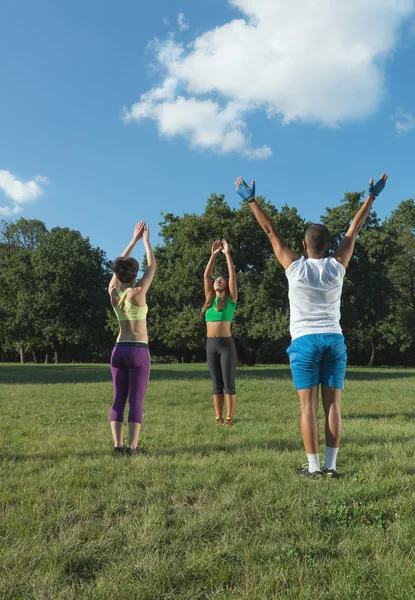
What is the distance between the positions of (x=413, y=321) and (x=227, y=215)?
2226cm

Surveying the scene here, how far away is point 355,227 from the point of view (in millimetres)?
4859

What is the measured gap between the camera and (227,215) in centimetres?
3130

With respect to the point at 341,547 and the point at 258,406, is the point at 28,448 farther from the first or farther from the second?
the point at 258,406

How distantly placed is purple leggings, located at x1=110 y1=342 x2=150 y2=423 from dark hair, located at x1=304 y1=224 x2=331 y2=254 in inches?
85.4

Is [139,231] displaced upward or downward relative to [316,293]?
upward

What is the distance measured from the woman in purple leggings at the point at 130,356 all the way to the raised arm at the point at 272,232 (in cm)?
137

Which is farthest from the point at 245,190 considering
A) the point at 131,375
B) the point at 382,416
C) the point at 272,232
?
the point at 382,416

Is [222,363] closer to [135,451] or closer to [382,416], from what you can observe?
[135,451]

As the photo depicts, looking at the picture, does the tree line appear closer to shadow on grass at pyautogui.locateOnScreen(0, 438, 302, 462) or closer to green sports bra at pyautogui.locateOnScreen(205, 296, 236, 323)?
green sports bra at pyautogui.locateOnScreen(205, 296, 236, 323)

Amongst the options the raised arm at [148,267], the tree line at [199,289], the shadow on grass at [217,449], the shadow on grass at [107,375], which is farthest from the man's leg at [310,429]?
the tree line at [199,289]

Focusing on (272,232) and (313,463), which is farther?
(272,232)

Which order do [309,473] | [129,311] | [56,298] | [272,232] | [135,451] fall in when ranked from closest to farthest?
[309,473], [272,232], [135,451], [129,311], [56,298]

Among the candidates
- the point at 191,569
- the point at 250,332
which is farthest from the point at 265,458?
the point at 250,332

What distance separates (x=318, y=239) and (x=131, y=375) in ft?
8.21
